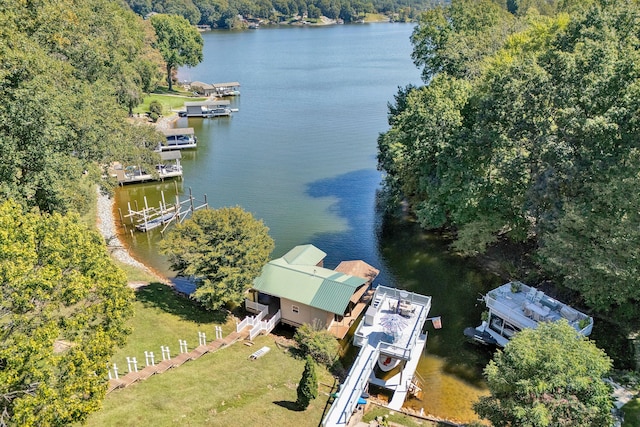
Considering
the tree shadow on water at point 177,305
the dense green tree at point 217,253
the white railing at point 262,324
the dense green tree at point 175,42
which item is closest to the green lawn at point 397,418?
the white railing at point 262,324

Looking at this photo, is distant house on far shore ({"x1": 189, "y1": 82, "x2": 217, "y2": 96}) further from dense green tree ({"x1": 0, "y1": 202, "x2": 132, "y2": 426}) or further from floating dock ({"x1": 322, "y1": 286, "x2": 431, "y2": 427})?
dense green tree ({"x1": 0, "y1": 202, "x2": 132, "y2": 426})

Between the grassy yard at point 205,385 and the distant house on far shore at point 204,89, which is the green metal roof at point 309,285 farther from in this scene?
the distant house on far shore at point 204,89

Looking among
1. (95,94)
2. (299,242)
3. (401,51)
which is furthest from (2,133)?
(401,51)

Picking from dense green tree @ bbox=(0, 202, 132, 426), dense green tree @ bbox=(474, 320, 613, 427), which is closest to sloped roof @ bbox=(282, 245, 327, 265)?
dense green tree @ bbox=(0, 202, 132, 426)

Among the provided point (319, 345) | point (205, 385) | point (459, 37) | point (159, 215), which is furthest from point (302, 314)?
point (459, 37)

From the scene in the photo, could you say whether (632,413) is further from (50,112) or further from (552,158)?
(50,112)

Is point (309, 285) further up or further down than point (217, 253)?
further down
